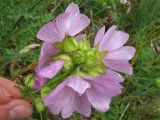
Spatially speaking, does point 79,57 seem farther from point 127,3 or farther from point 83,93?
point 127,3

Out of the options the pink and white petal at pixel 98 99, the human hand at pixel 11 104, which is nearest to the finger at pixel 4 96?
the human hand at pixel 11 104

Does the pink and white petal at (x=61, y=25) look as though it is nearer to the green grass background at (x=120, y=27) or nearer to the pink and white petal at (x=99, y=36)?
the pink and white petal at (x=99, y=36)

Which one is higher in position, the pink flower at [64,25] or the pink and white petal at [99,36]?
the pink flower at [64,25]

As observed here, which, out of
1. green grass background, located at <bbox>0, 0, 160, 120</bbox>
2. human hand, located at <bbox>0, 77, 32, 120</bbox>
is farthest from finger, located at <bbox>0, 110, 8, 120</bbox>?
green grass background, located at <bbox>0, 0, 160, 120</bbox>

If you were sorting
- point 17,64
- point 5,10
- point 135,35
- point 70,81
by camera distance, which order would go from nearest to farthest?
point 70,81
point 5,10
point 17,64
point 135,35

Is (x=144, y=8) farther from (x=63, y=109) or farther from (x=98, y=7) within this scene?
(x=63, y=109)

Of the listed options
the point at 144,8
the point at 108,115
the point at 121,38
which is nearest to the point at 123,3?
the point at 144,8
